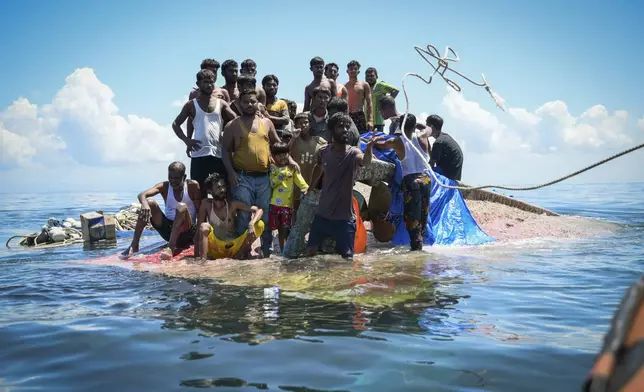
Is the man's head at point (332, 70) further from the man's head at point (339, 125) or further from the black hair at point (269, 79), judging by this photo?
the man's head at point (339, 125)

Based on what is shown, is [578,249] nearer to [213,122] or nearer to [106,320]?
[213,122]

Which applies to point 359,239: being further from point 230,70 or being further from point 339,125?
point 230,70

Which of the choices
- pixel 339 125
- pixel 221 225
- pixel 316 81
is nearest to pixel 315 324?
pixel 339 125

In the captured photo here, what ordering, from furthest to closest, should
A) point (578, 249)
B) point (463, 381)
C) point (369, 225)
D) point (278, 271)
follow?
point (369, 225) < point (578, 249) < point (278, 271) < point (463, 381)

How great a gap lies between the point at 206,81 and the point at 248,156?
1.11 metres

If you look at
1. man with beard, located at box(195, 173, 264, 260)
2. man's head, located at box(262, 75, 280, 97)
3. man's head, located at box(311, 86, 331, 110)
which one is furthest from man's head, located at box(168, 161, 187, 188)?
man's head, located at box(311, 86, 331, 110)

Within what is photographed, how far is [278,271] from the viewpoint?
6293mm

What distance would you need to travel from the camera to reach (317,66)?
8.34 meters

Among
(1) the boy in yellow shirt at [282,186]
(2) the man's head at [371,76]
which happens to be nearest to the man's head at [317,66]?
(2) the man's head at [371,76]

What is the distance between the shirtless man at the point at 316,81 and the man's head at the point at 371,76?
1421 millimetres

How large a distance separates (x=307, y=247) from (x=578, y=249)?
439cm

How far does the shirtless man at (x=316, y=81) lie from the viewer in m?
8.32

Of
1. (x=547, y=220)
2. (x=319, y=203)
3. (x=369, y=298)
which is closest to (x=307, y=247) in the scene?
(x=319, y=203)

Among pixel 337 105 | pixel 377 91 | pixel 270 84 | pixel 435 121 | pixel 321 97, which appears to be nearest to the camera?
pixel 337 105
